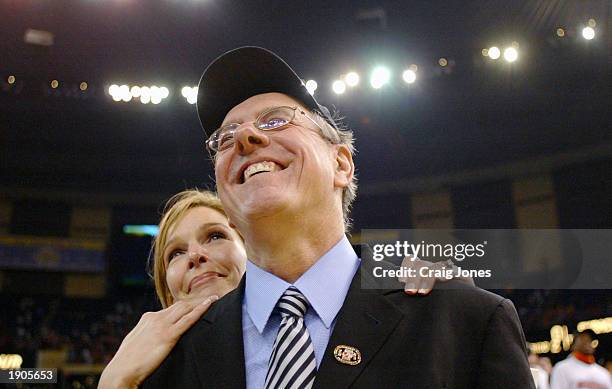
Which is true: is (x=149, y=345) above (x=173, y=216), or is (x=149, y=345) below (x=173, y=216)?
below

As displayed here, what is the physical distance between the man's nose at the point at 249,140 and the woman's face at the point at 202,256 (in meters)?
0.59

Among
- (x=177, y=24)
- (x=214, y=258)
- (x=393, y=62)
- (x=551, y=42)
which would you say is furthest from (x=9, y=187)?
(x=214, y=258)

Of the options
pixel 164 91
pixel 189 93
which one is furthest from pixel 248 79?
pixel 164 91

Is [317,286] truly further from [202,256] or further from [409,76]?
[409,76]

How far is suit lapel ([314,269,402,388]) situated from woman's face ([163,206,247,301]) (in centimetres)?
67

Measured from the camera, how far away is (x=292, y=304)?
3.22 feet

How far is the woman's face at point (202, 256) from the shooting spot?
1604mm

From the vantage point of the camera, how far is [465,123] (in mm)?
8836

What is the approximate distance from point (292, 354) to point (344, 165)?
1.52 ft

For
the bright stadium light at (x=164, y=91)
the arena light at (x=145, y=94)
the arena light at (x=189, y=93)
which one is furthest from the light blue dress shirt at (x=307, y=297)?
the arena light at (x=145, y=94)

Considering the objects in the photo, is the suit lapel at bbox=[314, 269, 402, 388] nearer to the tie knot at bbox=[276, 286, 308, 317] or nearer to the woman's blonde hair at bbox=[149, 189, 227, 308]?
the tie knot at bbox=[276, 286, 308, 317]

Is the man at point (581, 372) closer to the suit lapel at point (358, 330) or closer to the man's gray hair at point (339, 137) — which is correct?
the man's gray hair at point (339, 137)

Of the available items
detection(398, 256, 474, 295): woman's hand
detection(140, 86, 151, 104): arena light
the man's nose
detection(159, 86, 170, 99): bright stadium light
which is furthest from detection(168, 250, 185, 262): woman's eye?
detection(140, 86, 151, 104): arena light

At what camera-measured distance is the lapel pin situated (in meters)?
0.86
